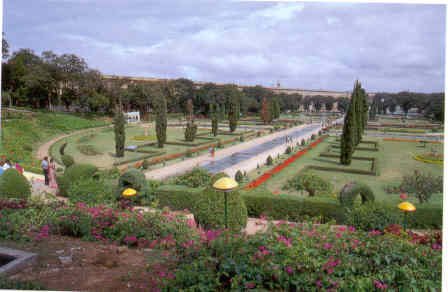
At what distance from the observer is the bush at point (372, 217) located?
7125mm

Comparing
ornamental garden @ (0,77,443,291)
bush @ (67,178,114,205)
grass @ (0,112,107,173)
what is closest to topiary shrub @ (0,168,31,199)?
ornamental garden @ (0,77,443,291)

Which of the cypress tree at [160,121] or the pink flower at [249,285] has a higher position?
the cypress tree at [160,121]

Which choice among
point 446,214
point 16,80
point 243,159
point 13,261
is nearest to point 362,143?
point 243,159

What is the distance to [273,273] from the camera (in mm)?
3871

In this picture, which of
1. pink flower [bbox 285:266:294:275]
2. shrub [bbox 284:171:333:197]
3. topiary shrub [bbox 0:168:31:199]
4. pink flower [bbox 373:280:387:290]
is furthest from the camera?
shrub [bbox 284:171:333:197]

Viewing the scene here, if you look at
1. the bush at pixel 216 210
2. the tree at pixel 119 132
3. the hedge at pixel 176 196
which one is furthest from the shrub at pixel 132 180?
the tree at pixel 119 132

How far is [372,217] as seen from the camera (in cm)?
718

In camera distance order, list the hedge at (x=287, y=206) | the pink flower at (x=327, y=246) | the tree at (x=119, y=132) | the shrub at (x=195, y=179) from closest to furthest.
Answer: the pink flower at (x=327, y=246) < the hedge at (x=287, y=206) < the shrub at (x=195, y=179) < the tree at (x=119, y=132)

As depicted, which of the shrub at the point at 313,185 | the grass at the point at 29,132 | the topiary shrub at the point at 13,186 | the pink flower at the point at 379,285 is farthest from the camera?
the grass at the point at 29,132

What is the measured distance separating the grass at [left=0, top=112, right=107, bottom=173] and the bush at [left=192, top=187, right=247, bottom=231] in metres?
9.81

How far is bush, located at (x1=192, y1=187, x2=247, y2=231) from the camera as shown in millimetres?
7086

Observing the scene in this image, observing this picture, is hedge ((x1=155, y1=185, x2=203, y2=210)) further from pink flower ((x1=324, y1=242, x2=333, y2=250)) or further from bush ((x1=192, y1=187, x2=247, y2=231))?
pink flower ((x1=324, y1=242, x2=333, y2=250))

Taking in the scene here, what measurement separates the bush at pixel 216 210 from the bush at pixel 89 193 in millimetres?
2820

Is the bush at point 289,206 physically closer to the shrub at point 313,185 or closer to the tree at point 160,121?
the shrub at point 313,185
